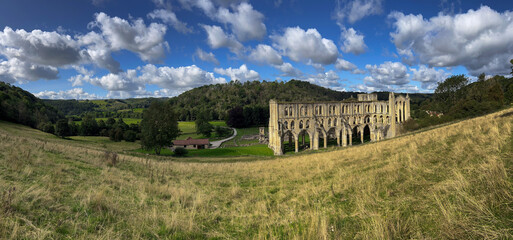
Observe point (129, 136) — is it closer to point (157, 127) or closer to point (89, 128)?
point (89, 128)

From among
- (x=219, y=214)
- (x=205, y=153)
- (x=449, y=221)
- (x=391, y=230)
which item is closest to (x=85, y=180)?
(x=219, y=214)

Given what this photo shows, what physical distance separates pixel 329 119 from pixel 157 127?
37463mm

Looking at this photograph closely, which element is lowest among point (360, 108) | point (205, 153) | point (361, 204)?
point (205, 153)

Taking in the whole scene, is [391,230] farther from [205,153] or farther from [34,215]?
[205,153]

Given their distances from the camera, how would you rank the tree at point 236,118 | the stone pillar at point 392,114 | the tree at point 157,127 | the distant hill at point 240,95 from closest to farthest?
the tree at point 157,127 < the stone pillar at point 392,114 < the tree at point 236,118 < the distant hill at point 240,95

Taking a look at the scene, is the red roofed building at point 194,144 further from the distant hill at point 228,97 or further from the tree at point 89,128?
the distant hill at point 228,97

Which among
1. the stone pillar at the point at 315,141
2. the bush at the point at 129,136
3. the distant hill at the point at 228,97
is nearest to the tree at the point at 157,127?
the bush at the point at 129,136

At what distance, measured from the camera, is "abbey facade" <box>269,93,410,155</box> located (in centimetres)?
4834

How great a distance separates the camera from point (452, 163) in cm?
599

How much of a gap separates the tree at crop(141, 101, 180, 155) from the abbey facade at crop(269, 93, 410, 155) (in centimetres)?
2124

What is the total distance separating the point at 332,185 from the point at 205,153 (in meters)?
41.1

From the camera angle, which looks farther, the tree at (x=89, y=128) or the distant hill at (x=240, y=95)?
the distant hill at (x=240, y=95)

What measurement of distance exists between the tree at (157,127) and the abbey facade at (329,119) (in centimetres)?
2124

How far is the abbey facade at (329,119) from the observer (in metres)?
48.3
